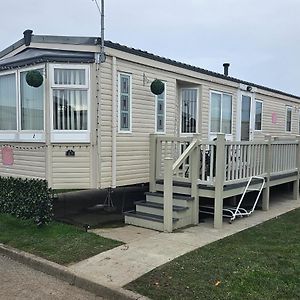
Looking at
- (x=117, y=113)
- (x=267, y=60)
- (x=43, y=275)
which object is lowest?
(x=43, y=275)

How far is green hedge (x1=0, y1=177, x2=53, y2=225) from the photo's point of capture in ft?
22.3

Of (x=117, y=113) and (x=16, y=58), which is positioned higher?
(x=16, y=58)

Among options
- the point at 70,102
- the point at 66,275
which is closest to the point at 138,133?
the point at 70,102

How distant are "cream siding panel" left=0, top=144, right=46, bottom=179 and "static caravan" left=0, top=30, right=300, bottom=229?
20mm

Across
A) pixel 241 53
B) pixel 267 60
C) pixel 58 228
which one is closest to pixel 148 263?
pixel 58 228

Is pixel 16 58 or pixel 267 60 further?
pixel 267 60

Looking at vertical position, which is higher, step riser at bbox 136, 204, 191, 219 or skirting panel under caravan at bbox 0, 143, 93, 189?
skirting panel under caravan at bbox 0, 143, 93, 189

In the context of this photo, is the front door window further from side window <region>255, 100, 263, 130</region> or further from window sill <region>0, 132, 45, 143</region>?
window sill <region>0, 132, 45, 143</region>

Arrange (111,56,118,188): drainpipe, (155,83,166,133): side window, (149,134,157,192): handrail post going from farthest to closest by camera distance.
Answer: (155,83,166,133): side window, (149,134,157,192): handrail post, (111,56,118,188): drainpipe

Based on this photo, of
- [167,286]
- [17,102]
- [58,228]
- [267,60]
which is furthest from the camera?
[267,60]

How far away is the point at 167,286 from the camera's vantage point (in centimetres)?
420

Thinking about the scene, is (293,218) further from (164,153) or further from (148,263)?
(148,263)

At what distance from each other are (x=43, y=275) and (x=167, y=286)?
1.71m

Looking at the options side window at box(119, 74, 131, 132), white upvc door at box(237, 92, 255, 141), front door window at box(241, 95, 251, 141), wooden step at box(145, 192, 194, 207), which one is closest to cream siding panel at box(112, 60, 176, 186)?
side window at box(119, 74, 131, 132)
